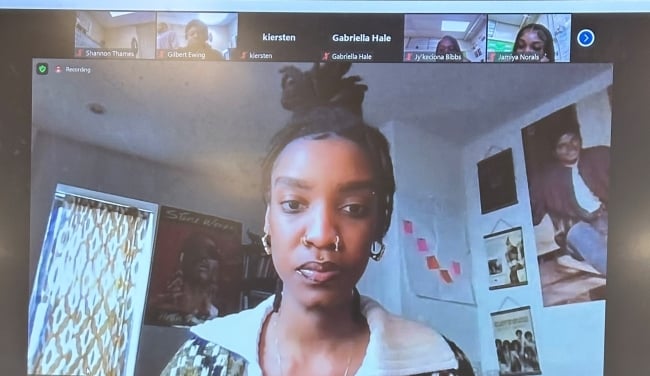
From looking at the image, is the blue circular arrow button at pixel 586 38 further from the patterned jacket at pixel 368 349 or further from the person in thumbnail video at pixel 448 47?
the patterned jacket at pixel 368 349

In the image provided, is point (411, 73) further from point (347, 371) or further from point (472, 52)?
point (347, 371)

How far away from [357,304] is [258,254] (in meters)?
0.13

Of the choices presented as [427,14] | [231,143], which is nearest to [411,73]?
[427,14]

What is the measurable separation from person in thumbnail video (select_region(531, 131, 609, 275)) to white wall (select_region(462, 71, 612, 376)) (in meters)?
0.02

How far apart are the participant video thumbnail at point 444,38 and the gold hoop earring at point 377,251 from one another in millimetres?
209

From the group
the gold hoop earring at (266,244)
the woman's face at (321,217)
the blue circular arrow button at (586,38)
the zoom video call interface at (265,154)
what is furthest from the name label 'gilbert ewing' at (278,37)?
the blue circular arrow button at (586,38)

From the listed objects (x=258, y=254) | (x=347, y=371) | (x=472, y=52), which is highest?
(x=472, y=52)

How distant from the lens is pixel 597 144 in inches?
29.6

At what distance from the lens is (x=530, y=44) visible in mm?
748

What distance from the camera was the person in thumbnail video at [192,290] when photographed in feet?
2.48

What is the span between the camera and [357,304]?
0.76 meters

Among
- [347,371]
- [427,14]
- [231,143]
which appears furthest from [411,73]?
[347,371]

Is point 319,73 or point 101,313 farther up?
point 319,73

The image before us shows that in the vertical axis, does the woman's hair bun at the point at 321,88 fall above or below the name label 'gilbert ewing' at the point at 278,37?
below
